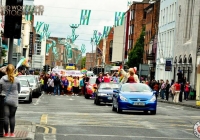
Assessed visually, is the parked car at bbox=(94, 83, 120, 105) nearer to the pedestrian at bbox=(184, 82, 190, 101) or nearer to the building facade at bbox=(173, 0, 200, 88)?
the pedestrian at bbox=(184, 82, 190, 101)

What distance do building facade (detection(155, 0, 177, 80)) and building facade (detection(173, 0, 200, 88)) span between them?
1684 millimetres

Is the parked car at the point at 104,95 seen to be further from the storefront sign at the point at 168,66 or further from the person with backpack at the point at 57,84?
the storefront sign at the point at 168,66

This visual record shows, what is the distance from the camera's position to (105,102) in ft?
116

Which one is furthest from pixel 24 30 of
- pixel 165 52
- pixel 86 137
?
pixel 86 137

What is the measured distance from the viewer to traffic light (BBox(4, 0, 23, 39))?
17062mm

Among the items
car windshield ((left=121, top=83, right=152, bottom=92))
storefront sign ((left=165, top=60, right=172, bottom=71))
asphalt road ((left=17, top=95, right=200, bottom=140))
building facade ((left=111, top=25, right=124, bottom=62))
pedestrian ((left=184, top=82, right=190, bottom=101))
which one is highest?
building facade ((left=111, top=25, right=124, bottom=62))

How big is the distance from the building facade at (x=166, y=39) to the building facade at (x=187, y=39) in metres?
1.68

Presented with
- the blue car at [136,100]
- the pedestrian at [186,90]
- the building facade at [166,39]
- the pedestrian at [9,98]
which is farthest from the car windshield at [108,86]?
the building facade at [166,39]

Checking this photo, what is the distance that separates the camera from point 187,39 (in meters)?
66.8

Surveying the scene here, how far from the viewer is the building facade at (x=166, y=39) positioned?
244 feet

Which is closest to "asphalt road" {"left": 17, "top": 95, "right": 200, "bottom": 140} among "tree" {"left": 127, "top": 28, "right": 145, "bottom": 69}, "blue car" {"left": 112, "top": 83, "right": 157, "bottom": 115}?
"blue car" {"left": 112, "top": 83, "right": 157, "bottom": 115}

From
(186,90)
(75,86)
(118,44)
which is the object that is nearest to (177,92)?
(186,90)

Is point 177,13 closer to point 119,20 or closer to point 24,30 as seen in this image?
point 119,20

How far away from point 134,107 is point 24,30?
110689 mm
